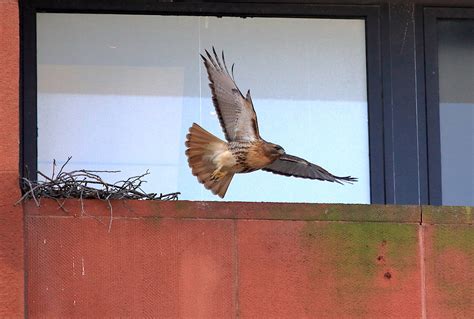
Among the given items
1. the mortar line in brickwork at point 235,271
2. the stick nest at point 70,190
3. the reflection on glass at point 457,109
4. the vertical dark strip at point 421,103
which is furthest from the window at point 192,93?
the mortar line in brickwork at point 235,271

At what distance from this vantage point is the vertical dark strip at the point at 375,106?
9969 mm

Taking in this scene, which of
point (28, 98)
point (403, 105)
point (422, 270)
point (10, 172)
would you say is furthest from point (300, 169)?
point (10, 172)

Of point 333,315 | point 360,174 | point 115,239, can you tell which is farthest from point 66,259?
point 360,174

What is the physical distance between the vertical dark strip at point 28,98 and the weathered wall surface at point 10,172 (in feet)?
3.97

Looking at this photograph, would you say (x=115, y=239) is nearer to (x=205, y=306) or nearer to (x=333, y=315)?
(x=205, y=306)

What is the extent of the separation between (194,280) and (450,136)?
7.29ft

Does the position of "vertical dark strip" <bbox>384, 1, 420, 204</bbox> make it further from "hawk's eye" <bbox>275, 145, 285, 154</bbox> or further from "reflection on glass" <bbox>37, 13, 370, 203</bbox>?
"hawk's eye" <bbox>275, 145, 285, 154</bbox>

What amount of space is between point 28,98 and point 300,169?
5.21ft

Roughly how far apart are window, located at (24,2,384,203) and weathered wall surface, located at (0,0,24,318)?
1.35 m

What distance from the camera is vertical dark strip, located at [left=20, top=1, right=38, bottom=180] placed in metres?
9.80

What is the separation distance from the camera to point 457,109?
33.5ft

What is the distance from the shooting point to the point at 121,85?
10.0 meters

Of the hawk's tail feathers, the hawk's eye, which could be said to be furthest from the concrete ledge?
the hawk's eye

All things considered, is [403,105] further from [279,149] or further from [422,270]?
[422,270]
